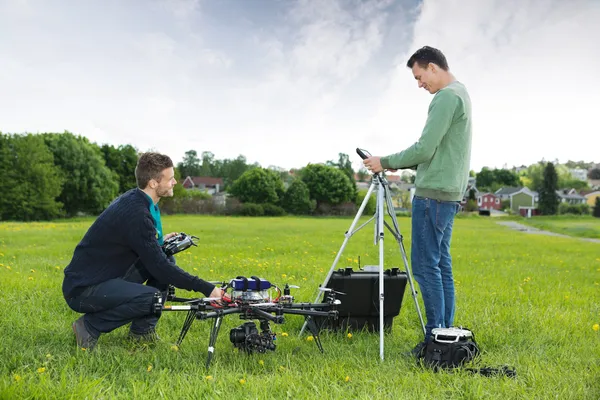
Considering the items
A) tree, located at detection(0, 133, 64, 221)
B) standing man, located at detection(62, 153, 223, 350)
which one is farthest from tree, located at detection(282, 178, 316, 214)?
standing man, located at detection(62, 153, 223, 350)

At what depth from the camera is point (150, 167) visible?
188 inches

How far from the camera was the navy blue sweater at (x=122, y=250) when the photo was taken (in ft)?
14.7

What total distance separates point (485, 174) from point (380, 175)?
532 ft

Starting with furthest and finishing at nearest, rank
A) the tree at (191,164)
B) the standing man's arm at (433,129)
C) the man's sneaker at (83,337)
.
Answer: the tree at (191,164) < the standing man's arm at (433,129) < the man's sneaker at (83,337)

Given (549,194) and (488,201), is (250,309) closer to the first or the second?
(549,194)

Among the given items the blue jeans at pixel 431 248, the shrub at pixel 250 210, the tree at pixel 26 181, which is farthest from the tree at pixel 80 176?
the blue jeans at pixel 431 248

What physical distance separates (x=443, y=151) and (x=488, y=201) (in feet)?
437

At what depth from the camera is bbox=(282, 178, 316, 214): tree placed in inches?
2758

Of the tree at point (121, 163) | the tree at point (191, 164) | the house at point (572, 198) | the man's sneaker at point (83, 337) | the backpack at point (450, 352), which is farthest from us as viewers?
the house at point (572, 198)

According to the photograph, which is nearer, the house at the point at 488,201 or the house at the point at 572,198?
the house at the point at 488,201

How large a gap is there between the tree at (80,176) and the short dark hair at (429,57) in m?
53.2

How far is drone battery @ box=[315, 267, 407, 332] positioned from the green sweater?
0.96 meters

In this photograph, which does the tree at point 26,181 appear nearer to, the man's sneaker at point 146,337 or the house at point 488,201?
the man's sneaker at point 146,337

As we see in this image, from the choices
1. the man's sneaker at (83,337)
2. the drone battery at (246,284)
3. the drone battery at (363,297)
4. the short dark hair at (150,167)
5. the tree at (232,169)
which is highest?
the tree at (232,169)
